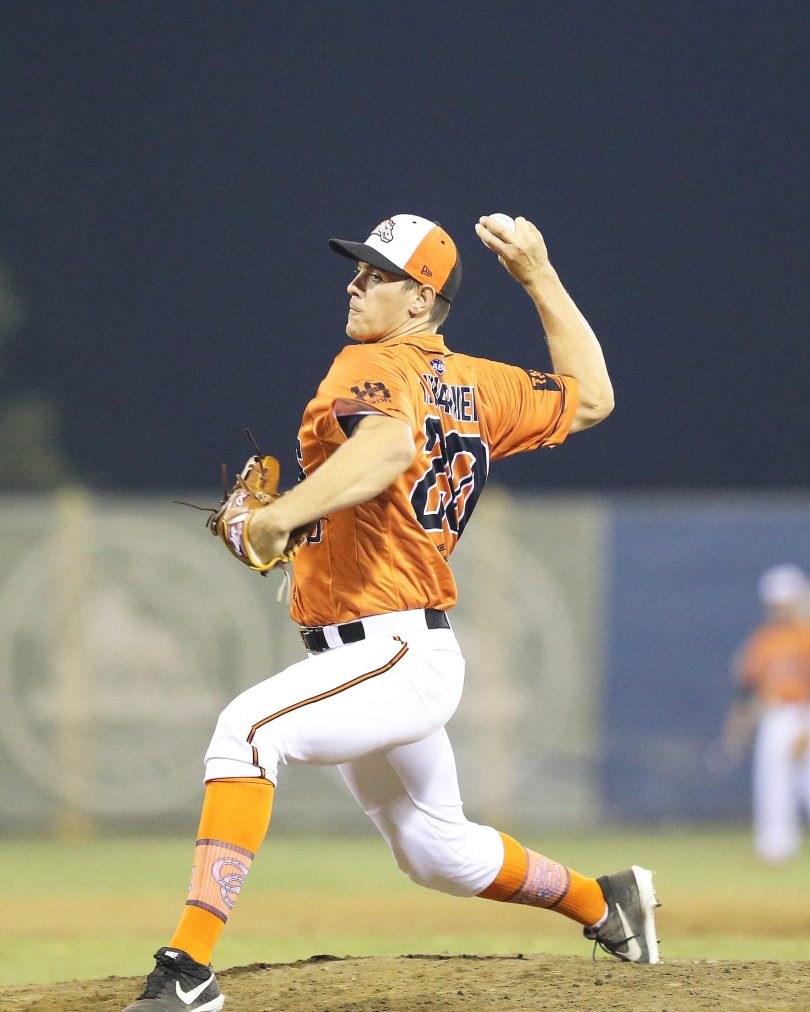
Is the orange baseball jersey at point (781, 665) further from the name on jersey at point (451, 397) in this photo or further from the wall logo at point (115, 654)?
the name on jersey at point (451, 397)

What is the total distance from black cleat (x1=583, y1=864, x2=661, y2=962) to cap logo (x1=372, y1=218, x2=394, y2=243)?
5.61 feet

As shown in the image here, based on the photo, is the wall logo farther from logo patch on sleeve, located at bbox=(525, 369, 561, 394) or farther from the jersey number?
the jersey number

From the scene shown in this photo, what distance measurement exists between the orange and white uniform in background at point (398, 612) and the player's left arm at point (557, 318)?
18cm

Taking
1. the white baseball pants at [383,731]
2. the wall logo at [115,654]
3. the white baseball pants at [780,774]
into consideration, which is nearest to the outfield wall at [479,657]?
the wall logo at [115,654]

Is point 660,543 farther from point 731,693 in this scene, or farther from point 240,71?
point 240,71

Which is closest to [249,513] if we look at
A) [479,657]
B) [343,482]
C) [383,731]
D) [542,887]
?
[343,482]

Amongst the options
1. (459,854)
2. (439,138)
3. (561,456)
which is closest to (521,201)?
(439,138)

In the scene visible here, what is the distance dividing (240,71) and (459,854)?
23178 millimetres

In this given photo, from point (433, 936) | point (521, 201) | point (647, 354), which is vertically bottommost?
point (433, 936)

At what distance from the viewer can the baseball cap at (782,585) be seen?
10438 millimetres

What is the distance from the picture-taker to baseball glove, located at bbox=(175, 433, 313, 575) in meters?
3.27

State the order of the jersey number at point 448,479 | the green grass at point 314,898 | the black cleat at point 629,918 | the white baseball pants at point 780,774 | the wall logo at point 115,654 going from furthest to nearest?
the wall logo at point 115,654, the white baseball pants at point 780,774, the green grass at point 314,898, the black cleat at point 629,918, the jersey number at point 448,479

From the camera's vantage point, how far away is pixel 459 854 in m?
3.72

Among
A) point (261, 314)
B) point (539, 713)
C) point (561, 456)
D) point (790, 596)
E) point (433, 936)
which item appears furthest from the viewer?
point (261, 314)
